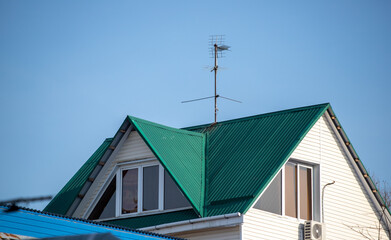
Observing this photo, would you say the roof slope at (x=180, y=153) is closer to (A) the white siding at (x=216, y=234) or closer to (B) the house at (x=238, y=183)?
(B) the house at (x=238, y=183)

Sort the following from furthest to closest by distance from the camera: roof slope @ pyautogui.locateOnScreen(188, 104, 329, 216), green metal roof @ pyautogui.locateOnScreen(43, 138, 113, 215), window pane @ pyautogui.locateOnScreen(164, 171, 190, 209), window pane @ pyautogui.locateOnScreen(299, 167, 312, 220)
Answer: green metal roof @ pyautogui.locateOnScreen(43, 138, 113, 215)
window pane @ pyautogui.locateOnScreen(299, 167, 312, 220)
window pane @ pyautogui.locateOnScreen(164, 171, 190, 209)
roof slope @ pyautogui.locateOnScreen(188, 104, 329, 216)

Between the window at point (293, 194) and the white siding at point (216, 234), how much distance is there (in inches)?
41.2

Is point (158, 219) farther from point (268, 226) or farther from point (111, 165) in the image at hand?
point (268, 226)

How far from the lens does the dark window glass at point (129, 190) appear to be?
25750 mm

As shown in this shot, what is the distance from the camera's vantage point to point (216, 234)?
2367 centimetres

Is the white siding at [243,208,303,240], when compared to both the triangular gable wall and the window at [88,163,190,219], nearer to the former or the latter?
the triangular gable wall

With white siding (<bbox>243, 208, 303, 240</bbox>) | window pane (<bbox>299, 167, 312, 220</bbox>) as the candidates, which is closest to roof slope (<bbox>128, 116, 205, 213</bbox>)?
white siding (<bbox>243, 208, 303, 240</bbox>)

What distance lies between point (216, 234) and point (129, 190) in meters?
3.59

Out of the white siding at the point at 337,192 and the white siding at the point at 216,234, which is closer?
the white siding at the point at 216,234

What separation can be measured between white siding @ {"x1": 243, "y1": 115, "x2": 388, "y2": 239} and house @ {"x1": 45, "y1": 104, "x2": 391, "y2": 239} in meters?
0.03

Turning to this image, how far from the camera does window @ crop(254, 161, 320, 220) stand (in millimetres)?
24359

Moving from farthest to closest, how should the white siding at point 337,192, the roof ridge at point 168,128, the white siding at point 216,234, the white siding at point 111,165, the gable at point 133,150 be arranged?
the white siding at point 111,165
the roof ridge at point 168,128
the gable at point 133,150
the white siding at point 337,192
the white siding at point 216,234

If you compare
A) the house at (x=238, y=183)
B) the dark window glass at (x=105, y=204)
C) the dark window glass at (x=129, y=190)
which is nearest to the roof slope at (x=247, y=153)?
the house at (x=238, y=183)

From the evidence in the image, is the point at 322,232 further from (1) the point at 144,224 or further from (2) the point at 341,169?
(1) the point at 144,224
